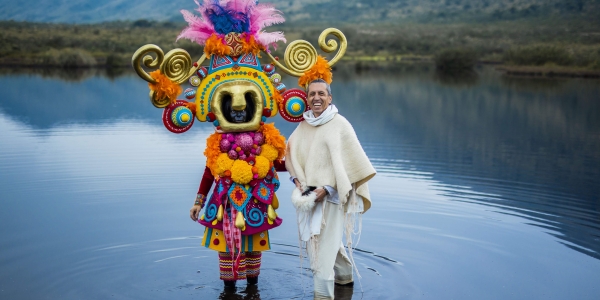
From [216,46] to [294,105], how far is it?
78 cm

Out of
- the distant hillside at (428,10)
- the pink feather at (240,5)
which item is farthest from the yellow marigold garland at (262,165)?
the distant hillside at (428,10)

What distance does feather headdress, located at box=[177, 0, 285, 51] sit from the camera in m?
6.21

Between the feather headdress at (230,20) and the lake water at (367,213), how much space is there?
207cm

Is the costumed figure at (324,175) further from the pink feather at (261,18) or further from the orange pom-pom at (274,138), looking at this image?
the pink feather at (261,18)

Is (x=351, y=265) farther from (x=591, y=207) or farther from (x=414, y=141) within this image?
(x=414, y=141)

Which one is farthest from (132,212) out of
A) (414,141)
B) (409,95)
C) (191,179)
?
(409,95)

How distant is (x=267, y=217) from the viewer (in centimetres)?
628

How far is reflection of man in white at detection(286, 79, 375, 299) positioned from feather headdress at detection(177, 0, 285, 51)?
737 mm

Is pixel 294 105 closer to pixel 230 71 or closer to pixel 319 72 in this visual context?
pixel 319 72

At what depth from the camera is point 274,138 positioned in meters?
6.18

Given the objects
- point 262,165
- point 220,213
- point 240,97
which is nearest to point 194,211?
point 220,213

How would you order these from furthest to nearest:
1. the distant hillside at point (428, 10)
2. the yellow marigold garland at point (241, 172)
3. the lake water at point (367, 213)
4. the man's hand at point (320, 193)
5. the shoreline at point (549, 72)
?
the distant hillside at point (428, 10) → the shoreline at point (549, 72) → the lake water at point (367, 213) → the yellow marigold garland at point (241, 172) → the man's hand at point (320, 193)

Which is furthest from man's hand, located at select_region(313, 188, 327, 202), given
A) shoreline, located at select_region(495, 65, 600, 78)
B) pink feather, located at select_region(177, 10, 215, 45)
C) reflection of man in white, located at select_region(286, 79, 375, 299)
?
shoreline, located at select_region(495, 65, 600, 78)

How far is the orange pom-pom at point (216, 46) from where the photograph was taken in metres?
6.11
